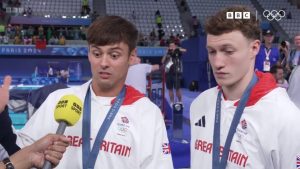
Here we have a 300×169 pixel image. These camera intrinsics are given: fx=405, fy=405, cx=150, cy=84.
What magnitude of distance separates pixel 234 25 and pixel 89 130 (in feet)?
2.87

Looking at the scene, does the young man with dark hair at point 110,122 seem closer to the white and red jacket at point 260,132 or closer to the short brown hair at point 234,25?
the white and red jacket at point 260,132

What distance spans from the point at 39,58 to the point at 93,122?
18.7 m

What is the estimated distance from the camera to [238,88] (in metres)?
1.98

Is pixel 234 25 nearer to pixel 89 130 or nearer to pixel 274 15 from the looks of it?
pixel 89 130

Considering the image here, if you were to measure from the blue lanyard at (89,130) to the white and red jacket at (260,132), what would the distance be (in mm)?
473

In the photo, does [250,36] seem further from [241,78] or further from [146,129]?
[146,129]

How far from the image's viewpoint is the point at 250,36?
1910mm

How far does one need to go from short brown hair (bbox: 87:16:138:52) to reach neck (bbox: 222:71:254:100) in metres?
0.55

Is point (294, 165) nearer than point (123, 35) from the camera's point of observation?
Yes

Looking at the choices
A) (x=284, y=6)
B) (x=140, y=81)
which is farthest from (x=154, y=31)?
(x=140, y=81)

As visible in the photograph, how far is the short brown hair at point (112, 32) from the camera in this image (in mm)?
2031

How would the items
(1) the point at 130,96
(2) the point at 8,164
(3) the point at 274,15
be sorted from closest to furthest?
(2) the point at 8,164 → (1) the point at 130,96 → (3) the point at 274,15

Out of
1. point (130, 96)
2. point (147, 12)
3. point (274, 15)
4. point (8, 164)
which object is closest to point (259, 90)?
point (130, 96)

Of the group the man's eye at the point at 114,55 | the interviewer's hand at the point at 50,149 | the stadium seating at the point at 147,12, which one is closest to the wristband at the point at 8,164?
the interviewer's hand at the point at 50,149
